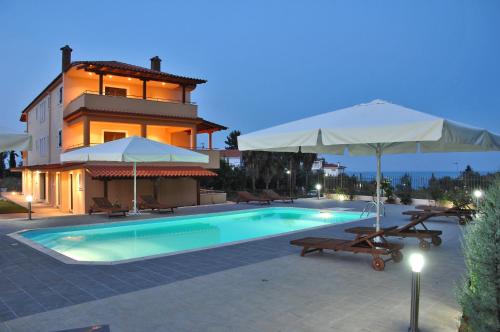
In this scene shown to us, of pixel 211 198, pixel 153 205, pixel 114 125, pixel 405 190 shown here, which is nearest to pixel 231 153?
pixel 211 198

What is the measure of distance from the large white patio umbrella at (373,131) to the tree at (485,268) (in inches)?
114

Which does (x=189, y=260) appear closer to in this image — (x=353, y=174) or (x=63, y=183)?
(x=63, y=183)

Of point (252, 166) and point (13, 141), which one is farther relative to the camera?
point (252, 166)

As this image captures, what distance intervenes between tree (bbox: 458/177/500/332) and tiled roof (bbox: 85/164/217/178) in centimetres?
1794

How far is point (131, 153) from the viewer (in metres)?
15.8

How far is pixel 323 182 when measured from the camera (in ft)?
96.5

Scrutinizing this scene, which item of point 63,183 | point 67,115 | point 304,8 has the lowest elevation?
point 63,183

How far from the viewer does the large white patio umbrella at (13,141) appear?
7.45 meters

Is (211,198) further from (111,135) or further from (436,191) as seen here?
(436,191)

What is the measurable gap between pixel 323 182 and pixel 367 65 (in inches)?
4801

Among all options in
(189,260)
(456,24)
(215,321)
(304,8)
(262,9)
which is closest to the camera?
(215,321)

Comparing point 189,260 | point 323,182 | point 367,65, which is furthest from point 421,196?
point 367,65

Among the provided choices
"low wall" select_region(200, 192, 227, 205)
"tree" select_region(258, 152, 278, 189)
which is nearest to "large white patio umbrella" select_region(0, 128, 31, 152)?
"low wall" select_region(200, 192, 227, 205)

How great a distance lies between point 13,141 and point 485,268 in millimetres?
7571
